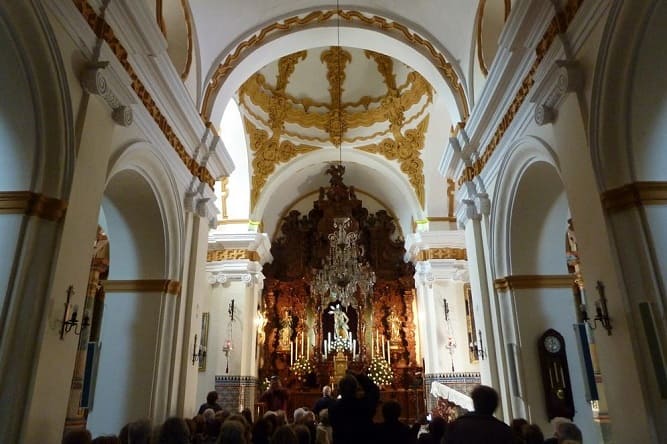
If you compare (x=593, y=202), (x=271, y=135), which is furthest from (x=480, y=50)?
(x=271, y=135)

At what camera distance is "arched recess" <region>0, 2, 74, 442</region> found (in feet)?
11.5

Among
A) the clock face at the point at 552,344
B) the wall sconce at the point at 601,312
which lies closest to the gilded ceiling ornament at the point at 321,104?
the clock face at the point at 552,344


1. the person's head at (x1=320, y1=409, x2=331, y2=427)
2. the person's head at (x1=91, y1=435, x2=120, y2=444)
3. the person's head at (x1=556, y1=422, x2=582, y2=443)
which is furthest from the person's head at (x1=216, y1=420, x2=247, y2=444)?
the person's head at (x1=556, y1=422, x2=582, y2=443)

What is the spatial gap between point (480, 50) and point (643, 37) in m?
3.58

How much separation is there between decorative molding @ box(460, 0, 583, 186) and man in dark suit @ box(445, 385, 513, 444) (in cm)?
356

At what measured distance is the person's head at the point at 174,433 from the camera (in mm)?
3057

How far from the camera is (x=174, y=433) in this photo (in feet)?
10.1

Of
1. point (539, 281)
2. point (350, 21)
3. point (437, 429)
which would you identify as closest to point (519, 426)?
point (437, 429)

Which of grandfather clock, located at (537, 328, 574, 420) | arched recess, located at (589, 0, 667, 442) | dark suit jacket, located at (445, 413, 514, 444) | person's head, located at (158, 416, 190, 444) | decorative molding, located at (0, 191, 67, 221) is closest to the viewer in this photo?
dark suit jacket, located at (445, 413, 514, 444)

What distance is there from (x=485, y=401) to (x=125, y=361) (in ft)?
16.1

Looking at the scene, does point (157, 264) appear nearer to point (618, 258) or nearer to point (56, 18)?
point (56, 18)

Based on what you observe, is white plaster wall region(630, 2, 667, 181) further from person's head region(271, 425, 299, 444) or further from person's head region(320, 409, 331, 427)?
person's head region(320, 409, 331, 427)

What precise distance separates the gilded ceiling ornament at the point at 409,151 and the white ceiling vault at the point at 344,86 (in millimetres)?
28

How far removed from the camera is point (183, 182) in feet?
22.9
